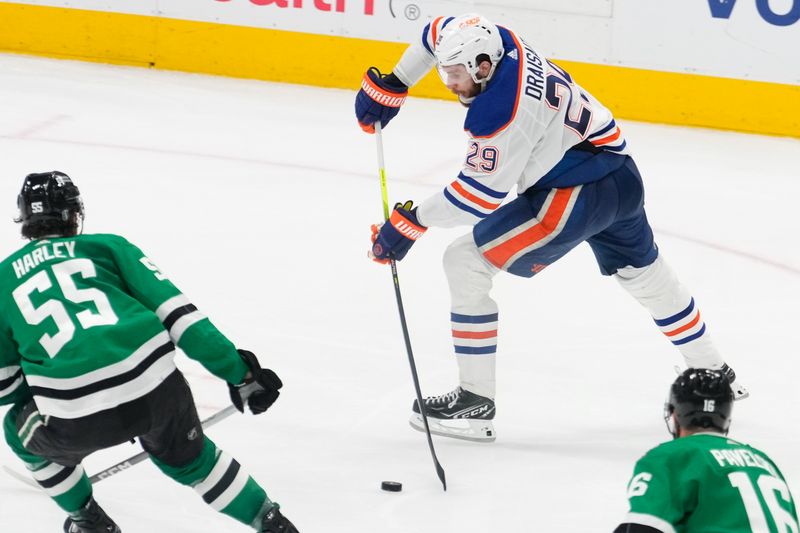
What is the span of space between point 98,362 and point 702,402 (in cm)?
119

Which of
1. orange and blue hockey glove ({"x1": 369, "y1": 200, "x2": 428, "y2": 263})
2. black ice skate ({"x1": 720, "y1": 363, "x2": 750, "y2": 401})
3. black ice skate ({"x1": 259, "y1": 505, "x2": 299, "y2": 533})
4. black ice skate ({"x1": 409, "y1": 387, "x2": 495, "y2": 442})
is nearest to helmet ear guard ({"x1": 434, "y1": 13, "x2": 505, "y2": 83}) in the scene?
orange and blue hockey glove ({"x1": 369, "y1": 200, "x2": 428, "y2": 263})

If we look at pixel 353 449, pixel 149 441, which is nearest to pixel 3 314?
pixel 149 441

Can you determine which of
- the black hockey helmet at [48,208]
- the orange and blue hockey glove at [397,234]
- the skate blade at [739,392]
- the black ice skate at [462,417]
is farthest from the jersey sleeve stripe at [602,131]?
the black hockey helmet at [48,208]

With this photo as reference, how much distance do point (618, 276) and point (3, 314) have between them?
6.31ft

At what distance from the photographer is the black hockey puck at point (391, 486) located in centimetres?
341

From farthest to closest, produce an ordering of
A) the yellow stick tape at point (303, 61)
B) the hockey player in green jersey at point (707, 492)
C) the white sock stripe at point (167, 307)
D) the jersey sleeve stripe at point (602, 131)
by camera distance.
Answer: the yellow stick tape at point (303, 61)
the jersey sleeve stripe at point (602, 131)
the white sock stripe at point (167, 307)
the hockey player in green jersey at point (707, 492)

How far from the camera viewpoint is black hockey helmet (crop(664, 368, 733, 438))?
2119 millimetres

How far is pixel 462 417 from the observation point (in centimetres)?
374

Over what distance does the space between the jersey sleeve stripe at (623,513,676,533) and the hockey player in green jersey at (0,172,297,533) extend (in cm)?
104

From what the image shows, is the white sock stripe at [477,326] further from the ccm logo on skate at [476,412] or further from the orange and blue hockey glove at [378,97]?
the orange and blue hockey glove at [378,97]

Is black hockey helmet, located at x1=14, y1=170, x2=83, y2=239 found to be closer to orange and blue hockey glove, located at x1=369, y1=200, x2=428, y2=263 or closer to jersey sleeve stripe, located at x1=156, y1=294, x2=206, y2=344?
jersey sleeve stripe, located at x1=156, y1=294, x2=206, y2=344

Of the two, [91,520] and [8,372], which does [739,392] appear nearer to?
[91,520]

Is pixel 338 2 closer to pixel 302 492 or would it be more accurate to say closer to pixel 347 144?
pixel 347 144

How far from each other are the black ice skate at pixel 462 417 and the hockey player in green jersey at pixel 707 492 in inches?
65.8
